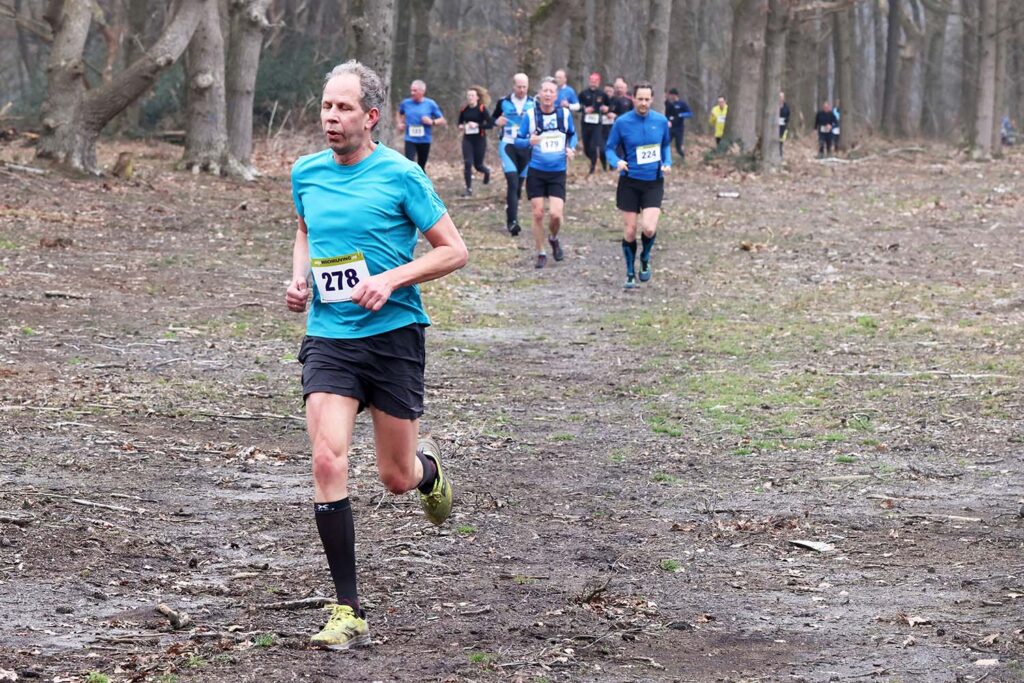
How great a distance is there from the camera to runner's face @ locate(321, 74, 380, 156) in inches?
213

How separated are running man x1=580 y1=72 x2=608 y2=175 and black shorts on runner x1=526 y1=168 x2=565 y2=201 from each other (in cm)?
1391

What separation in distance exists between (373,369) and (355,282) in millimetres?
321

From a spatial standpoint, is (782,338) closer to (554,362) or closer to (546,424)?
(554,362)

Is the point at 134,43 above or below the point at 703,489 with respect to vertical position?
above

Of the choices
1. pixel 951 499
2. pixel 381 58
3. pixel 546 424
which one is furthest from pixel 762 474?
pixel 381 58

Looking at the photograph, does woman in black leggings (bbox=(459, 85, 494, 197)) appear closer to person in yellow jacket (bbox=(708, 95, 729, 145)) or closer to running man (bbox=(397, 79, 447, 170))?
running man (bbox=(397, 79, 447, 170))

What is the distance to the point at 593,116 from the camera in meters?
31.9

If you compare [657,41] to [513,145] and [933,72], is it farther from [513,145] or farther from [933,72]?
[933,72]

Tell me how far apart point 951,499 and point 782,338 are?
571cm

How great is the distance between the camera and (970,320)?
13711 millimetres

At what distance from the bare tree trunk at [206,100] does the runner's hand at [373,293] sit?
18947 mm

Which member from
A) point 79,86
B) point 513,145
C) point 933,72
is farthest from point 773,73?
point 933,72

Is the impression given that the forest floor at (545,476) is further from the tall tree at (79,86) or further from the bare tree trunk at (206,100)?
the bare tree trunk at (206,100)

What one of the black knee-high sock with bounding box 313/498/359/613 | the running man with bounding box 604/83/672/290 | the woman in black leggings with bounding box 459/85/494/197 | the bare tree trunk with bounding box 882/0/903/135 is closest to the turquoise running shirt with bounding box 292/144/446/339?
the black knee-high sock with bounding box 313/498/359/613
